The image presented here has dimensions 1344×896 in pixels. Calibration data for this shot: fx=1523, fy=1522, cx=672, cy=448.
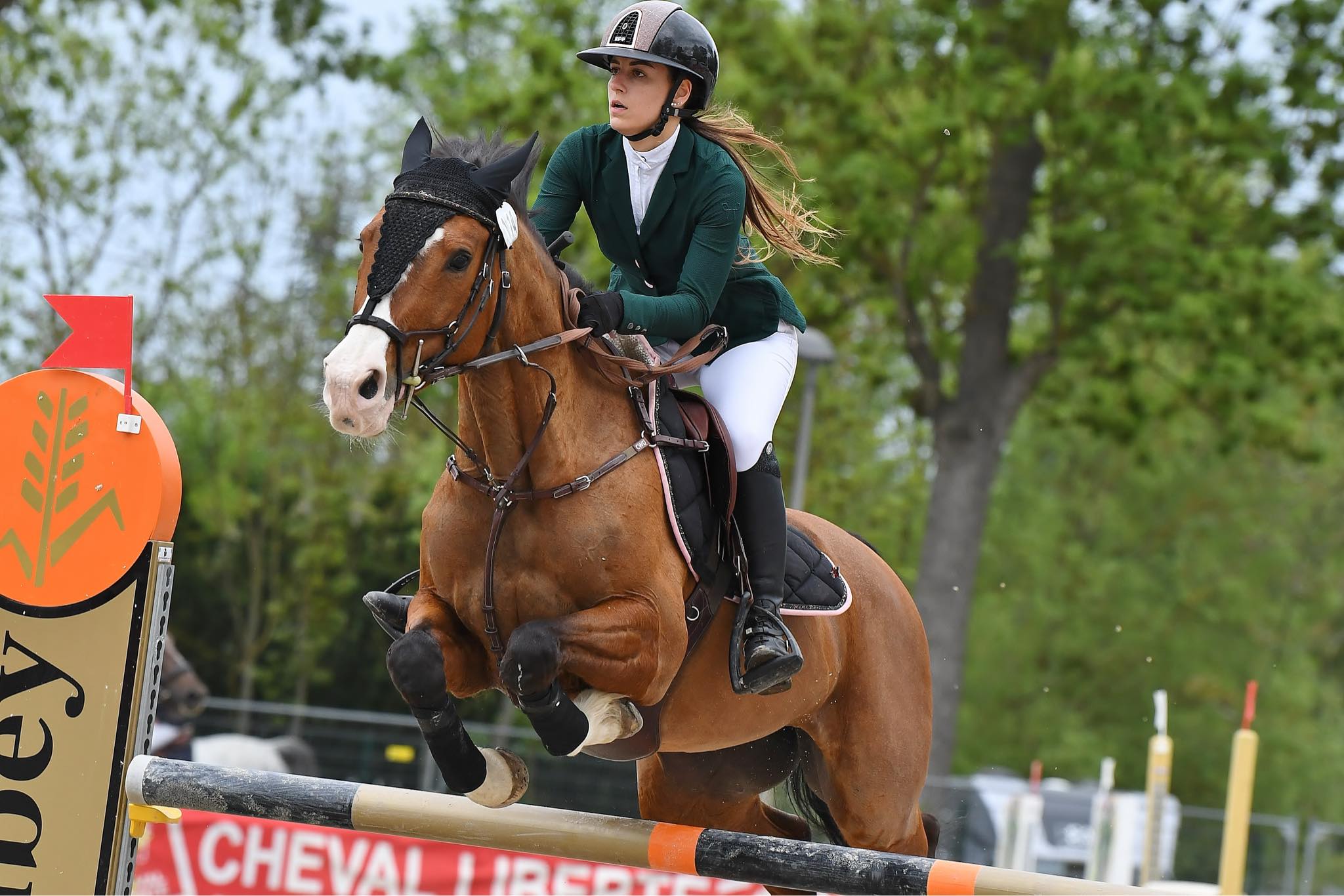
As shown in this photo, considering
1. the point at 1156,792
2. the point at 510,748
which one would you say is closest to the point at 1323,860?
the point at 510,748

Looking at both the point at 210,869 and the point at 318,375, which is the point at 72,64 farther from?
the point at 210,869

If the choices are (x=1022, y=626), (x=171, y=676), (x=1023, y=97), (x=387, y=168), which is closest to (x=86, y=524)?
(x=171, y=676)

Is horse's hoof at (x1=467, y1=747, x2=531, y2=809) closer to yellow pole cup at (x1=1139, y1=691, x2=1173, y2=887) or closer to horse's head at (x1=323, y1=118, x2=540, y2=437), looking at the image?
horse's head at (x1=323, y1=118, x2=540, y2=437)

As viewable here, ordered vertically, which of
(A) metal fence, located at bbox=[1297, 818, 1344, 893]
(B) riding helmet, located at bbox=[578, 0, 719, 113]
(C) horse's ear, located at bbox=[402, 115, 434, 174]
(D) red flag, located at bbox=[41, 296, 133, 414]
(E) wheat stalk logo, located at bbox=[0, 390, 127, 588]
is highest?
(B) riding helmet, located at bbox=[578, 0, 719, 113]

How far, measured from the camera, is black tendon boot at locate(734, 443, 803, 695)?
405cm

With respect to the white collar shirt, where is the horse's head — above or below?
below

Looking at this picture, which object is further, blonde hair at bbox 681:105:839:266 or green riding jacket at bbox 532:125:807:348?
blonde hair at bbox 681:105:839:266

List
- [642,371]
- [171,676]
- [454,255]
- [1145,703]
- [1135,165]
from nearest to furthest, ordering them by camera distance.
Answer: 1. [454,255]
2. [642,371]
3. [171,676]
4. [1135,165]
5. [1145,703]

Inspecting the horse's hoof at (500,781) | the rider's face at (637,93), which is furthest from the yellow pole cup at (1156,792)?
the rider's face at (637,93)

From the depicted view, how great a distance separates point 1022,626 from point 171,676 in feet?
64.2

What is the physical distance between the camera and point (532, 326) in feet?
12.4

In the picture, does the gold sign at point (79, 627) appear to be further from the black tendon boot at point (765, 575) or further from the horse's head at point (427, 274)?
the black tendon boot at point (765, 575)

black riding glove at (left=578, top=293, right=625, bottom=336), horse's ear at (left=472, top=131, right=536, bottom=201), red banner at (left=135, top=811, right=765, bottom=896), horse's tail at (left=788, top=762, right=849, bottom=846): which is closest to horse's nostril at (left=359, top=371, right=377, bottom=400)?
→ horse's ear at (left=472, top=131, right=536, bottom=201)

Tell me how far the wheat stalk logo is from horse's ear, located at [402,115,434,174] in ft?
3.61
